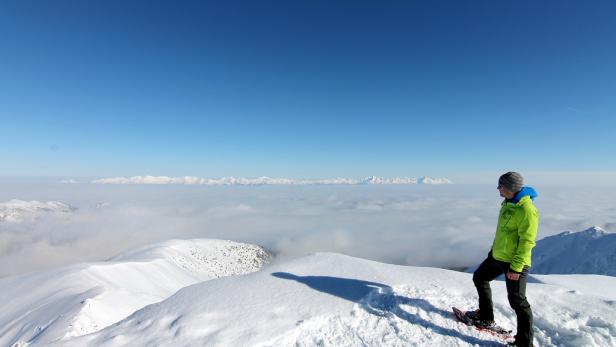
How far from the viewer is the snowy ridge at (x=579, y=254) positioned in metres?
67.6

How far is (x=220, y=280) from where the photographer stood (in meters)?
8.70

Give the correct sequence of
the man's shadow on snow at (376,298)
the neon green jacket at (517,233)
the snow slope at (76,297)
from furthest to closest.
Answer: the snow slope at (76,297) < the man's shadow on snow at (376,298) < the neon green jacket at (517,233)

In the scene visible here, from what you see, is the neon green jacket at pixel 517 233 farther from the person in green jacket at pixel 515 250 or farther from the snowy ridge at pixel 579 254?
the snowy ridge at pixel 579 254

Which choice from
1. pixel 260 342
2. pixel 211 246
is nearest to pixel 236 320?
pixel 260 342

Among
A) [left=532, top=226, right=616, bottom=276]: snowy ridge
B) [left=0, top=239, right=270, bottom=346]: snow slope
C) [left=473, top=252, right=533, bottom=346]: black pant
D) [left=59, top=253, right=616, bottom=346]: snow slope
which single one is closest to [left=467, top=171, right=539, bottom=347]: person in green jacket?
[left=473, top=252, right=533, bottom=346]: black pant

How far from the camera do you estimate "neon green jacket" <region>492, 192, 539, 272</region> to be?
5773 mm

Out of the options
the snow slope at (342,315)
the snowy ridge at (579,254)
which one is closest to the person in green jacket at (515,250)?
the snow slope at (342,315)

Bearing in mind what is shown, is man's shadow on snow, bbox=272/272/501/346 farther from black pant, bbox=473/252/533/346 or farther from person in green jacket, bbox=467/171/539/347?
person in green jacket, bbox=467/171/539/347

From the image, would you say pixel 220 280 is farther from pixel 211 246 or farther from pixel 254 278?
pixel 211 246

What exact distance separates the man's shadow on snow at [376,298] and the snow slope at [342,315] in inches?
0.9

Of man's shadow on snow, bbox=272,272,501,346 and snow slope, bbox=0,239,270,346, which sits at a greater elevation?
man's shadow on snow, bbox=272,272,501,346

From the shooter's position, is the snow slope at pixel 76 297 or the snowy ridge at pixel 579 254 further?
the snowy ridge at pixel 579 254

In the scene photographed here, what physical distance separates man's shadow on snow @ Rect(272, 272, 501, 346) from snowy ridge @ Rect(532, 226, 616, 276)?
79829 mm

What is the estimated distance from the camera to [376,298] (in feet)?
25.0
